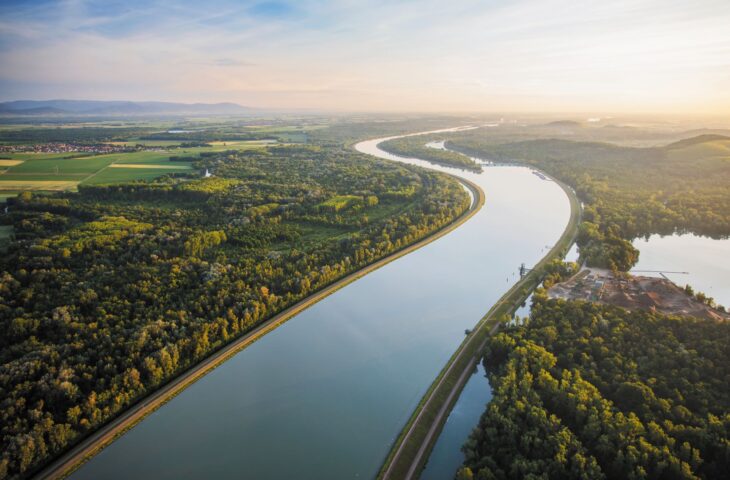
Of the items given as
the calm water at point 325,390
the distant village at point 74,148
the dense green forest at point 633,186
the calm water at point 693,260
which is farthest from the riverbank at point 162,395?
the distant village at point 74,148

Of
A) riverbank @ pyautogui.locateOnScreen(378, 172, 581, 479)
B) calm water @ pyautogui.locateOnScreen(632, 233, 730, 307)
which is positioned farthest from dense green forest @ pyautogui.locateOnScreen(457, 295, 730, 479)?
calm water @ pyautogui.locateOnScreen(632, 233, 730, 307)

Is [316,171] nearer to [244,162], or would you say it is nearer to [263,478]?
[244,162]

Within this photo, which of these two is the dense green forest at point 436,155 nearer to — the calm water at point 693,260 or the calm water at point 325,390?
the calm water at point 693,260

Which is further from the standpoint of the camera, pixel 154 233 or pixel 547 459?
pixel 154 233

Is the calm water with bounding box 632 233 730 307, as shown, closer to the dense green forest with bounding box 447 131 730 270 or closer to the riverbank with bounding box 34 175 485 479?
the dense green forest with bounding box 447 131 730 270

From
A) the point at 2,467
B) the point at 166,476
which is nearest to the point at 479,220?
the point at 166,476

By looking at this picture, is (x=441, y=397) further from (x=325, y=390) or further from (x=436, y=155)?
(x=436, y=155)

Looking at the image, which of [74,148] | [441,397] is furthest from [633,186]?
[74,148]
